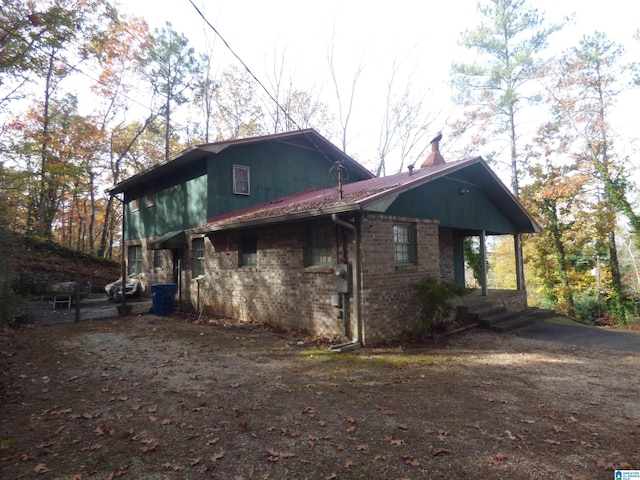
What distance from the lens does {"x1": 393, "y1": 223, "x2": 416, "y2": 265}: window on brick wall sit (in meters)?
8.80

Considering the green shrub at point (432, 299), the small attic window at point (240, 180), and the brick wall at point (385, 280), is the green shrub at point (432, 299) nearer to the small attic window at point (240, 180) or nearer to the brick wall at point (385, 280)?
the brick wall at point (385, 280)

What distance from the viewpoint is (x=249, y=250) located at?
1061 centimetres

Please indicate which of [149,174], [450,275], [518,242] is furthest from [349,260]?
[149,174]

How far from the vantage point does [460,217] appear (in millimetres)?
10695

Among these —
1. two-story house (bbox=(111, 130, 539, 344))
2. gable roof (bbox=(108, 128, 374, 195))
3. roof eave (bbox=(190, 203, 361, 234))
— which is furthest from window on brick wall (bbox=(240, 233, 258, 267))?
gable roof (bbox=(108, 128, 374, 195))

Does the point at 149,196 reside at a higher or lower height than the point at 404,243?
higher

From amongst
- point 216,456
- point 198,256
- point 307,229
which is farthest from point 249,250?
point 216,456

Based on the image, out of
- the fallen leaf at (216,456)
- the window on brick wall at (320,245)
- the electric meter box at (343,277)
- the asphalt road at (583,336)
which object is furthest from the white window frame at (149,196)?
the asphalt road at (583,336)

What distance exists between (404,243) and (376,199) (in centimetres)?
226

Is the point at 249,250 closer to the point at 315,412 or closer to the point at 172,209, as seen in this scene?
the point at 172,209

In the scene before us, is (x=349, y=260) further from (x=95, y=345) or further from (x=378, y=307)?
(x=95, y=345)

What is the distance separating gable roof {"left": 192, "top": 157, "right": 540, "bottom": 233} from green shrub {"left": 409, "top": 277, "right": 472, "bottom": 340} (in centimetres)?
231

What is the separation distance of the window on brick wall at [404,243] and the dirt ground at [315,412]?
2227mm

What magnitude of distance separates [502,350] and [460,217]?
433 centimetres
